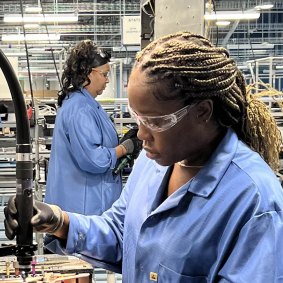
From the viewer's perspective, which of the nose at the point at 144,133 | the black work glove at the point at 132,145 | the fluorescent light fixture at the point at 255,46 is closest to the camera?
the nose at the point at 144,133

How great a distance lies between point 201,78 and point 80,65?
1601 millimetres

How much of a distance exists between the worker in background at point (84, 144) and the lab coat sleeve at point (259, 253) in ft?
4.82

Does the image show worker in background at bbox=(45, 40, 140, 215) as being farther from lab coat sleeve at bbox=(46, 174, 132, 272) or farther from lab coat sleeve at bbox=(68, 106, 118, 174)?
lab coat sleeve at bbox=(46, 174, 132, 272)

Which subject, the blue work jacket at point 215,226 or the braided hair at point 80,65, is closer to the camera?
the blue work jacket at point 215,226

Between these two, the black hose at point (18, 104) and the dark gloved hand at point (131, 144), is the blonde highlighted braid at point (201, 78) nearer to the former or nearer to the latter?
the black hose at point (18, 104)

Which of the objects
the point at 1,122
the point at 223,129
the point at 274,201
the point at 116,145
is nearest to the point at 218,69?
the point at 223,129

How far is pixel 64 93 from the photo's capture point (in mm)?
2443

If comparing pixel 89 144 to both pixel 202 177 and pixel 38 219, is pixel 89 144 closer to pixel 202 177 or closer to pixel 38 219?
pixel 38 219

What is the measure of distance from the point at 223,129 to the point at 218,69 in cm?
13

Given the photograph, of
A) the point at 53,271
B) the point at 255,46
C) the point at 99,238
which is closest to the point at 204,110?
the point at 99,238

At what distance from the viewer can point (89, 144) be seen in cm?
229

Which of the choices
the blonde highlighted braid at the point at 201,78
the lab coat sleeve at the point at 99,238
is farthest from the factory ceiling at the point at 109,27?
the blonde highlighted braid at the point at 201,78

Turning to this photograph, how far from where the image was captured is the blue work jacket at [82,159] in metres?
2.29

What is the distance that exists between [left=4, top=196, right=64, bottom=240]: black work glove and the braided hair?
133cm
